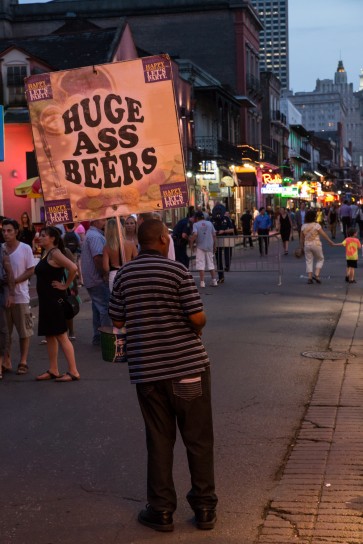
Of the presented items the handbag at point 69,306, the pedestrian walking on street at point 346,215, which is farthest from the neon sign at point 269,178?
the handbag at point 69,306

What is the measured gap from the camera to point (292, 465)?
661 cm

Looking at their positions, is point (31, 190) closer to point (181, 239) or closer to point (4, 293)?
point (181, 239)

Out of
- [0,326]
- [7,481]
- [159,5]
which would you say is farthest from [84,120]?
[159,5]

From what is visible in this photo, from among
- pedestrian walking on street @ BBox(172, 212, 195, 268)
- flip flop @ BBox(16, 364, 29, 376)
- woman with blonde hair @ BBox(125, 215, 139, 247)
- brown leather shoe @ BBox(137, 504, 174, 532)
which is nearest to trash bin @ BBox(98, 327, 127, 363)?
brown leather shoe @ BBox(137, 504, 174, 532)

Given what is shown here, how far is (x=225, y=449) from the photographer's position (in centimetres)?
712

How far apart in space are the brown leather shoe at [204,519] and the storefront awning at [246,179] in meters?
52.8

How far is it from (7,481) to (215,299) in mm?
12244

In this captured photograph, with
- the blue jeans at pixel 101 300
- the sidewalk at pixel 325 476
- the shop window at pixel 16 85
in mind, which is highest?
the shop window at pixel 16 85

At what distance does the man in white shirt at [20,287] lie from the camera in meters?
10.9

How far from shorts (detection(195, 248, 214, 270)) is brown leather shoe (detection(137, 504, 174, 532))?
51.9 feet

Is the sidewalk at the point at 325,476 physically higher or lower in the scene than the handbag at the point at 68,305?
lower

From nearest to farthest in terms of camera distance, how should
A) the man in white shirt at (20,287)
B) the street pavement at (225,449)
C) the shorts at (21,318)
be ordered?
the street pavement at (225,449) < the man in white shirt at (20,287) < the shorts at (21,318)

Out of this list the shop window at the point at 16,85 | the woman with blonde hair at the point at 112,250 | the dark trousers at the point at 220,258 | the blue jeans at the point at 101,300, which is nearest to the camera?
the woman with blonde hair at the point at 112,250

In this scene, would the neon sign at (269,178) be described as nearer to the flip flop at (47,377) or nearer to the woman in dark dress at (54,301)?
the woman in dark dress at (54,301)
